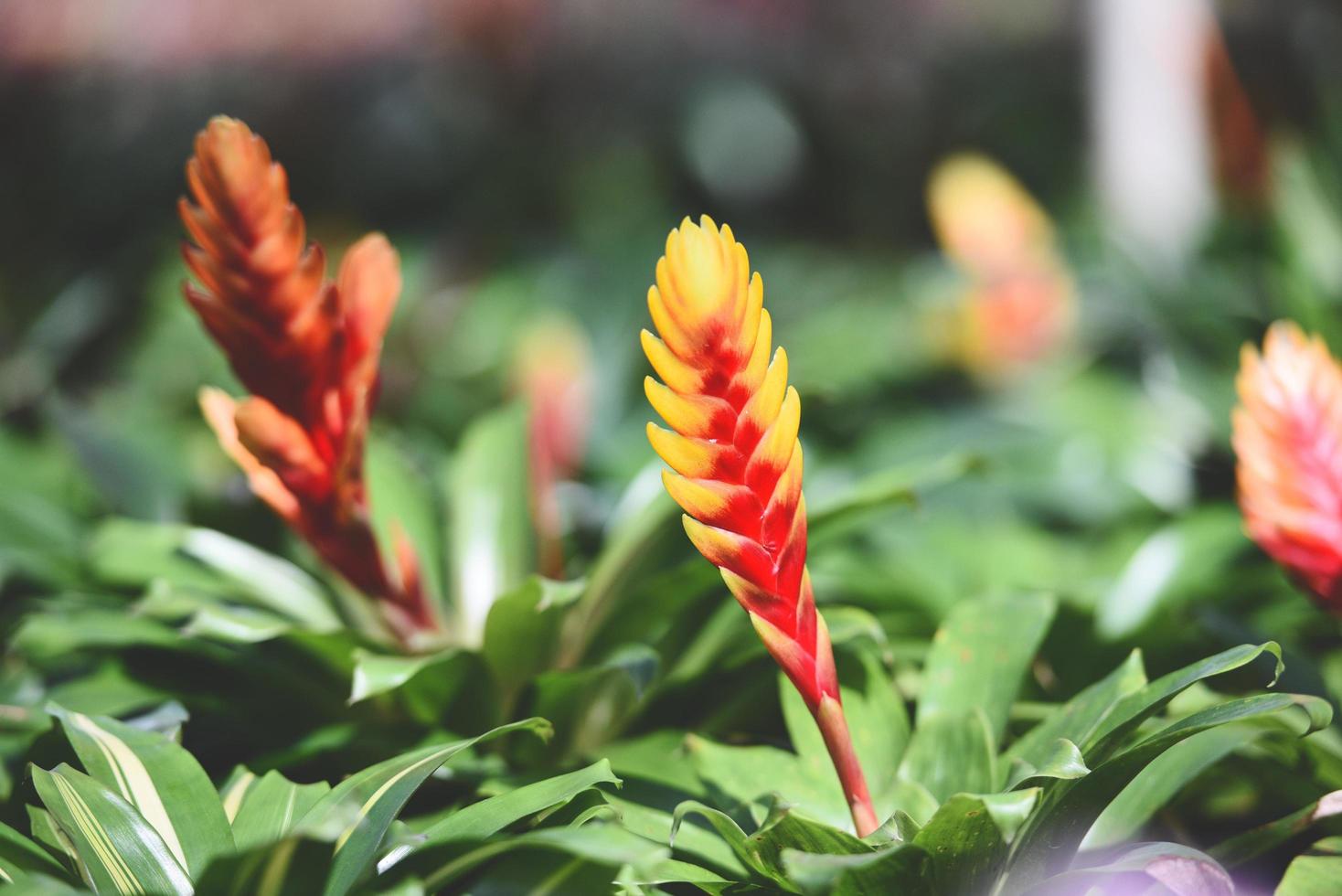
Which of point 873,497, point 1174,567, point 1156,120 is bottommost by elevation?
point 1174,567

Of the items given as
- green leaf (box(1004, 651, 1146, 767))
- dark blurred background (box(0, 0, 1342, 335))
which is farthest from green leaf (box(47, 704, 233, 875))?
dark blurred background (box(0, 0, 1342, 335))

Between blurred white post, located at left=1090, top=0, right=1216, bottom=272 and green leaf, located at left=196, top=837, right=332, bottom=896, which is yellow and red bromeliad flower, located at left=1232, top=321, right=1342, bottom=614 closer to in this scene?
green leaf, located at left=196, top=837, right=332, bottom=896

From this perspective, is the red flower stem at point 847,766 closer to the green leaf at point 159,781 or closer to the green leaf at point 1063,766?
the green leaf at point 1063,766

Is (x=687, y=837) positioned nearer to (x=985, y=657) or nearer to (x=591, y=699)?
(x=591, y=699)

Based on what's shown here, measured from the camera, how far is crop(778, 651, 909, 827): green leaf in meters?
1.07

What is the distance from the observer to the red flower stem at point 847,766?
889 millimetres

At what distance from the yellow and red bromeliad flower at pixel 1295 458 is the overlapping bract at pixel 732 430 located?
547mm

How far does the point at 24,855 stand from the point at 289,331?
52 centimetres

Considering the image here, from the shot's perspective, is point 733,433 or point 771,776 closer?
point 733,433

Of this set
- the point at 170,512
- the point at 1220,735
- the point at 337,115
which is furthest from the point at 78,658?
the point at 337,115

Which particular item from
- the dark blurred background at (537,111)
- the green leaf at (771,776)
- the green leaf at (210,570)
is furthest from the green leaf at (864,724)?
the dark blurred background at (537,111)

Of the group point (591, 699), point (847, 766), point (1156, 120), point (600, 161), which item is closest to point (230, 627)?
point (591, 699)

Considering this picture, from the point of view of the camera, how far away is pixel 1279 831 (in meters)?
0.98

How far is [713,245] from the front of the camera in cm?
79
